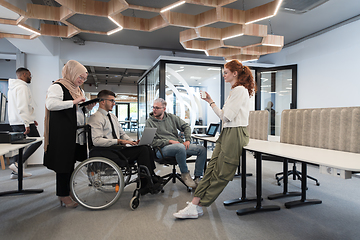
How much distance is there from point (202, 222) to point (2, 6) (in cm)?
343

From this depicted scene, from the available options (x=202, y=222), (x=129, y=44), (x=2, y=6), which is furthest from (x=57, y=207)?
(x=129, y=44)

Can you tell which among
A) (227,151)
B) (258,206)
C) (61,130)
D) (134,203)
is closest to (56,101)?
(61,130)

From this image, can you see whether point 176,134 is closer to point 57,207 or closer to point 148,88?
point 57,207

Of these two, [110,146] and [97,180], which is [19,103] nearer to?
[110,146]

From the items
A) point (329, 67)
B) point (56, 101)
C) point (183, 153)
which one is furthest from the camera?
point (329, 67)

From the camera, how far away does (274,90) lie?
675cm

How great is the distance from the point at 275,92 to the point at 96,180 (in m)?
5.95

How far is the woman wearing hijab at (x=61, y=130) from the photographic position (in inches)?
88.0

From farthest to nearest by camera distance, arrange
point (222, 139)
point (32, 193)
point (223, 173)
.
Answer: point (32, 193), point (222, 139), point (223, 173)

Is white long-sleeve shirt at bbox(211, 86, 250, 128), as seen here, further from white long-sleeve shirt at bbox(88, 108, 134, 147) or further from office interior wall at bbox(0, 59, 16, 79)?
office interior wall at bbox(0, 59, 16, 79)

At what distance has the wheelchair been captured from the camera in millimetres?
2285

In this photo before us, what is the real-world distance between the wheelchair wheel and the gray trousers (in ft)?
2.78

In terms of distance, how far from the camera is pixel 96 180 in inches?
93.3

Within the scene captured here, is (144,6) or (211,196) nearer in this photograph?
(211,196)
